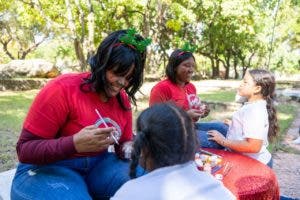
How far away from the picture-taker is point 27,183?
1.90 metres

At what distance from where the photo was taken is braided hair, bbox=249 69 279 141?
305 centimetres

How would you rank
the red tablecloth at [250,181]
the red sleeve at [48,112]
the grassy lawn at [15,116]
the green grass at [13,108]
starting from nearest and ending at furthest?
the red sleeve at [48,112], the red tablecloth at [250,181], the grassy lawn at [15,116], the green grass at [13,108]

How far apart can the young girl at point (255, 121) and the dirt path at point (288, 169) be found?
0.90m

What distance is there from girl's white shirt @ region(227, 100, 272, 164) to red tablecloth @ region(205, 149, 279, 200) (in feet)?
0.84

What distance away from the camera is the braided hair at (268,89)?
3.05 meters

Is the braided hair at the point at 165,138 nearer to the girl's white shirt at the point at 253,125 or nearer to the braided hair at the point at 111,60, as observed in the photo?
the braided hair at the point at 111,60

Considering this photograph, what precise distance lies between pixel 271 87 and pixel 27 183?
206cm

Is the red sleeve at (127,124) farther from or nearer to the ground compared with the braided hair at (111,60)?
nearer to the ground

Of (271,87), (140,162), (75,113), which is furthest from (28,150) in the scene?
(271,87)

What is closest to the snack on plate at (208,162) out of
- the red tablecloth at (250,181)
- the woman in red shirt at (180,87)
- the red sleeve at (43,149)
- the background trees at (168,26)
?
the red tablecloth at (250,181)

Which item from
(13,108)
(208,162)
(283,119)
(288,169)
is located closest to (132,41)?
(208,162)

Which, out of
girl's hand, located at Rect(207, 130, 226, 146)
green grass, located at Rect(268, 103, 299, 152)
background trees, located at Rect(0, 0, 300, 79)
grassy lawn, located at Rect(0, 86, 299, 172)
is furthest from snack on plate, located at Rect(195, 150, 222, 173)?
background trees, located at Rect(0, 0, 300, 79)

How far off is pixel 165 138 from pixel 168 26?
1497 centimetres

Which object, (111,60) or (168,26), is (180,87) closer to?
(111,60)
